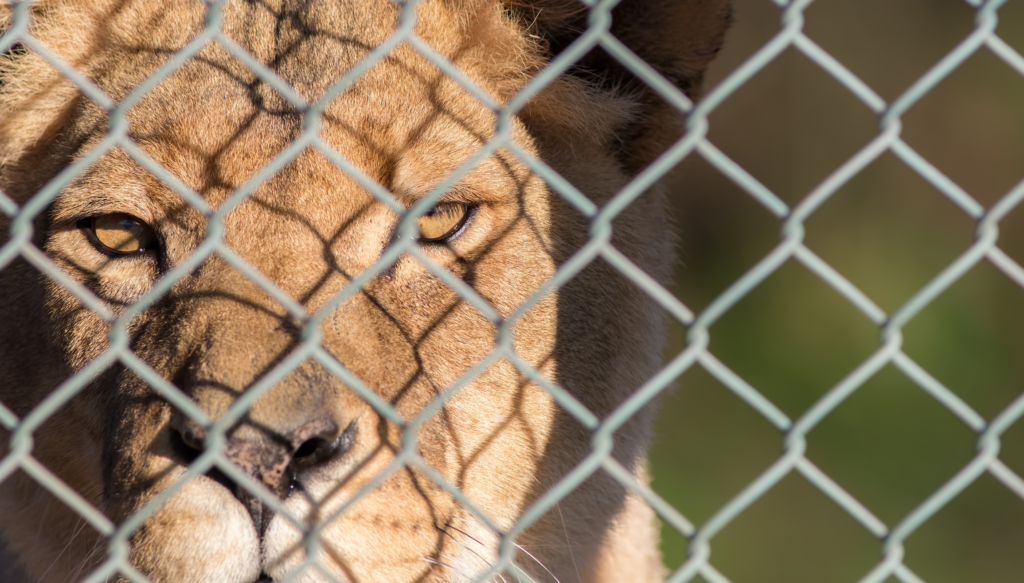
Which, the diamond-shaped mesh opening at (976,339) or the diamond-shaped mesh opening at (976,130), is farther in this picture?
the diamond-shaped mesh opening at (976,130)

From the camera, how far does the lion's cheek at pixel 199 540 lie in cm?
191

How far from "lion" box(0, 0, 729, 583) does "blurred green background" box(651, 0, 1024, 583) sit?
153 inches

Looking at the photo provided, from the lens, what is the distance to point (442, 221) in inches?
95.8

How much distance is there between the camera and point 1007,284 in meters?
7.36

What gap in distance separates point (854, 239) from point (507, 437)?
559cm

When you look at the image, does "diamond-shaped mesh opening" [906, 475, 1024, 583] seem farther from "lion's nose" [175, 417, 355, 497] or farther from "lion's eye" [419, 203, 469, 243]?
"lion's nose" [175, 417, 355, 497]

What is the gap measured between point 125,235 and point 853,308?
5.85 meters

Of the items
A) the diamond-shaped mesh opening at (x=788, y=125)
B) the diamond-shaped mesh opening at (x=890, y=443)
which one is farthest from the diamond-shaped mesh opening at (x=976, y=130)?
the diamond-shaped mesh opening at (x=890, y=443)

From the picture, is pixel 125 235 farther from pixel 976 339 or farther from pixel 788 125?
pixel 788 125

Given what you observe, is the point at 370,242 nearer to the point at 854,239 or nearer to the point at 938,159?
the point at 854,239

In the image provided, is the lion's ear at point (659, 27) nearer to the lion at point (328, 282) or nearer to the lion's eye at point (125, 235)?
the lion at point (328, 282)

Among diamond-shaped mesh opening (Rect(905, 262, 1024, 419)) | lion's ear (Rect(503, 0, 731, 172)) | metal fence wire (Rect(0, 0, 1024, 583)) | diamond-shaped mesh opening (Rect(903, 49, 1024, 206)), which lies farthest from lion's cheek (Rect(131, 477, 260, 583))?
diamond-shaped mesh opening (Rect(903, 49, 1024, 206))

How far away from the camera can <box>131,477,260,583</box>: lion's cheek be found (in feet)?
6.25

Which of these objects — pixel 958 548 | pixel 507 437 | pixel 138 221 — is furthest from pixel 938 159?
pixel 138 221
